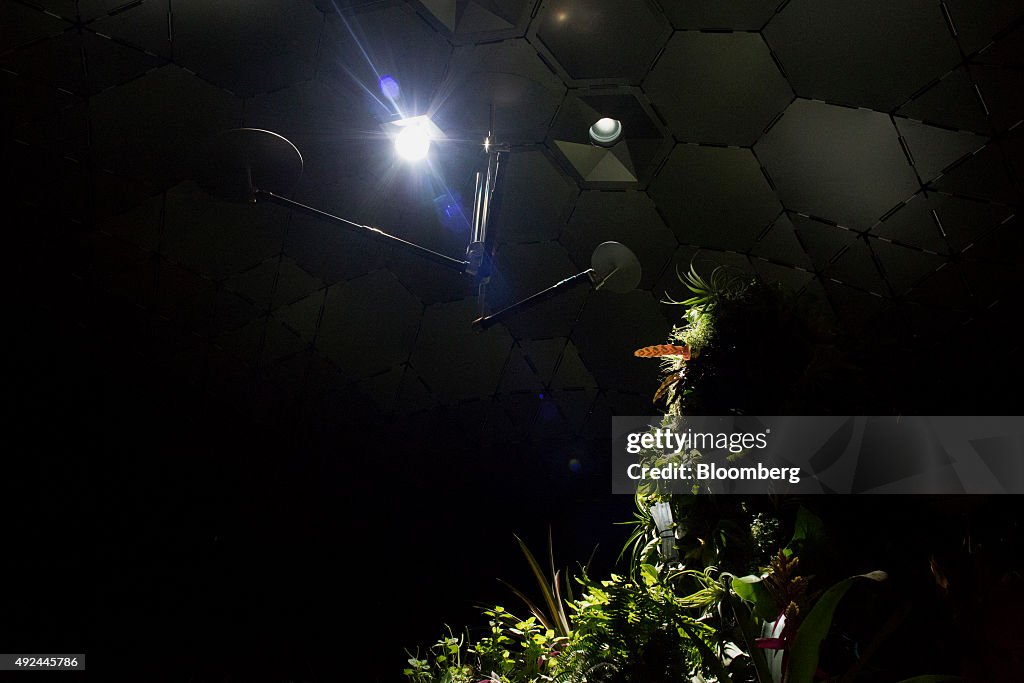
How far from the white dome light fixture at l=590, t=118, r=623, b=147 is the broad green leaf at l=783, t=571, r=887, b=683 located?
3.97 metres

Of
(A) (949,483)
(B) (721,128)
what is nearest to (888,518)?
(A) (949,483)

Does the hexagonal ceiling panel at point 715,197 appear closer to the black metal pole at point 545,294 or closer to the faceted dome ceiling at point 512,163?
the faceted dome ceiling at point 512,163

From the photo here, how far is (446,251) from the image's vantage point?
547cm

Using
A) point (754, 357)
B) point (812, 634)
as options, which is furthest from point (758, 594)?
point (754, 357)

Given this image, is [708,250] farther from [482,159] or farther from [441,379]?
[441,379]

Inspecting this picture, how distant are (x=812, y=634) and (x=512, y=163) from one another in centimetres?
429

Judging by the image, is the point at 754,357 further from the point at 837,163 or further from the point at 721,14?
the point at 837,163

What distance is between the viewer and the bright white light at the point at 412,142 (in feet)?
15.2

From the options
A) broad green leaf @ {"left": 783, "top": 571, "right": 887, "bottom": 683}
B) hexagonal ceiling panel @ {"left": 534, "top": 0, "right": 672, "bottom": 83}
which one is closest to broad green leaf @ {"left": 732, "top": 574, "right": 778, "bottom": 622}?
broad green leaf @ {"left": 783, "top": 571, "right": 887, "bottom": 683}

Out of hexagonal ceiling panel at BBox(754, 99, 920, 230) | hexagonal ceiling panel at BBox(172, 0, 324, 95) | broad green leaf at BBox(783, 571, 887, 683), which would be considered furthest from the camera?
hexagonal ceiling panel at BBox(754, 99, 920, 230)

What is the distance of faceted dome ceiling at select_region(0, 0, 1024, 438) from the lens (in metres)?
3.91

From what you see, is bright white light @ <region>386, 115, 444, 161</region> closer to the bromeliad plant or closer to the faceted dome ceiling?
the faceted dome ceiling

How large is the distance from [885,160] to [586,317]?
9.44ft

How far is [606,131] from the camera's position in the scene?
15.0 feet
